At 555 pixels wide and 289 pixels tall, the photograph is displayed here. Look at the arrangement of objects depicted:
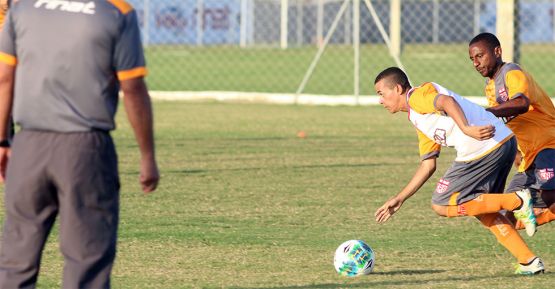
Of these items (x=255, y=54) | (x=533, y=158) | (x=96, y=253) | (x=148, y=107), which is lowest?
(x=255, y=54)

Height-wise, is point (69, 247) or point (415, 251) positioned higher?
point (69, 247)

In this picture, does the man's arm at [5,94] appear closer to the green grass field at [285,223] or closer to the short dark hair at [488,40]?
the green grass field at [285,223]

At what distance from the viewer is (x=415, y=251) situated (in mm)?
8398

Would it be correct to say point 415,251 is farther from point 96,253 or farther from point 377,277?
point 96,253

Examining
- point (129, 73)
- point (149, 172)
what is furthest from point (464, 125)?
point (129, 73)

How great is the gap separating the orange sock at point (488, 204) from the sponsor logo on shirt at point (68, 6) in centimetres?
335

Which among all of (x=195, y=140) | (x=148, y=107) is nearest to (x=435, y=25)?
(x=195, y=140)

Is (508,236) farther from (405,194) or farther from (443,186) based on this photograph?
(405,194)

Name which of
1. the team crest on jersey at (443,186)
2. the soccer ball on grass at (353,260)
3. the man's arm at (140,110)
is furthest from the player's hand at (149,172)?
the team crest on jersey at (443,186)

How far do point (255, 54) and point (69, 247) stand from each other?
30.5 metres

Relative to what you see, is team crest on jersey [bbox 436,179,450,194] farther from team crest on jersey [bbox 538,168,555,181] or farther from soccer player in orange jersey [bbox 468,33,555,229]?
team crest on jersey [bbox 538,168,555,181]

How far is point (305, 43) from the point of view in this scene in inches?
1630

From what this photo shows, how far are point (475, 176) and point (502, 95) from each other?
800 mm

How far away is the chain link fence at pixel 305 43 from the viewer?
2742cm
